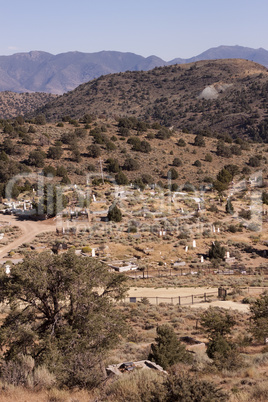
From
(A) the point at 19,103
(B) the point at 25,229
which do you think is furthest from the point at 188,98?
(B) the point at 25,229

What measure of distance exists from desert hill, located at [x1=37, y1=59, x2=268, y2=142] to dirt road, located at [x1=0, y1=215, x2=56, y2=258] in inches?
2931

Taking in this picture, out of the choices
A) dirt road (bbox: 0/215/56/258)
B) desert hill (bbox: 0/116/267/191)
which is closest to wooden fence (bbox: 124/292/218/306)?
dirt road (bbox: 0/215/56/258)

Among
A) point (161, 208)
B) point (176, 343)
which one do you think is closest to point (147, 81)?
point (161, 208)

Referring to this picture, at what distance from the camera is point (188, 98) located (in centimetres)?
13988

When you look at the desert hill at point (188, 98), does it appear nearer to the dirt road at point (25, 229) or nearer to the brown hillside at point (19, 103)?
the brown hillside at point (19, 103)

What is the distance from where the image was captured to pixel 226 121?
120 metres

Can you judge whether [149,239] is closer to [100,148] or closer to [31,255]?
[31,255]

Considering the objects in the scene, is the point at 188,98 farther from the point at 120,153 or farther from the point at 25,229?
the point at 25,229

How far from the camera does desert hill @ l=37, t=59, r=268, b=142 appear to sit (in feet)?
393

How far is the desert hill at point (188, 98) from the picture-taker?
120 meters

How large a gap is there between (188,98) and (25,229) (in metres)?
108

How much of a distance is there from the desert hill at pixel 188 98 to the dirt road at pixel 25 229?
74448 mm

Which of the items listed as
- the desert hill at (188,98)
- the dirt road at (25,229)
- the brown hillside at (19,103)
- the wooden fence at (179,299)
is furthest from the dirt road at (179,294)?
the brown hillside at (19,103)

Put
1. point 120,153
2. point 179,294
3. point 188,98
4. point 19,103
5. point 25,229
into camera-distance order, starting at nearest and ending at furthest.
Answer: point 179,294, point 25,229, point 120,153, point 188,98, point 19,103
